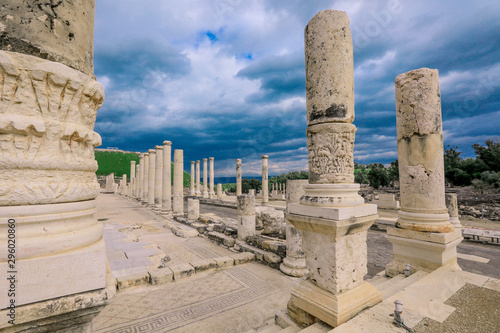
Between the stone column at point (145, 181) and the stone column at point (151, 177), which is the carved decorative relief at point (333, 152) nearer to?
the stone column at point (151, 177)

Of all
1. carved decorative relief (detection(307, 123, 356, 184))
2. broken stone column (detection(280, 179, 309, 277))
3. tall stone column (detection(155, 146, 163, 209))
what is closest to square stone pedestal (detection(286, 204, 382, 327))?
carved decorative relief (detection(307, 123, 356, 184))

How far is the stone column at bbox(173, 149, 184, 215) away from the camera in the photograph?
1539 cm

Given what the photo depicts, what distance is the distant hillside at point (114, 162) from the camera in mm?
80188

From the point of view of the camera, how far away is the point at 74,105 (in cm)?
184

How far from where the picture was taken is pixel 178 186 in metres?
16.0

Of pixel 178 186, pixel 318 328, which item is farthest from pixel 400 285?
pixel 178 186

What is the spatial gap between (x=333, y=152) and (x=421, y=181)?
2797 mm

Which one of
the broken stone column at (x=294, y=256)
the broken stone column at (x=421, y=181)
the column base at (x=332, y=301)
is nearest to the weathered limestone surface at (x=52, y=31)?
the column base at (x=332, y=301)

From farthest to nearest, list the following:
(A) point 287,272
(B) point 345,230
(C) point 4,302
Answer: (A) point 287,272 < (B) point 345,230 < (C) point 4,302

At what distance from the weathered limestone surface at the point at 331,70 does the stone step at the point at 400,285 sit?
108 inches

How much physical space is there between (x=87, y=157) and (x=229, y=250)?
702 centimetres

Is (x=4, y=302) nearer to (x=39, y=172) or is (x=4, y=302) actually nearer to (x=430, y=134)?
(x=39, y=172)

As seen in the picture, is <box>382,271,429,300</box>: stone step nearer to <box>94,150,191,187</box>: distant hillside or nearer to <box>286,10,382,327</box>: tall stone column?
<box>286,10,382,327</box>: tall stone column

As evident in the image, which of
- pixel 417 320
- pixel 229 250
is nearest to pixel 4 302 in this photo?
pixel 417 320
